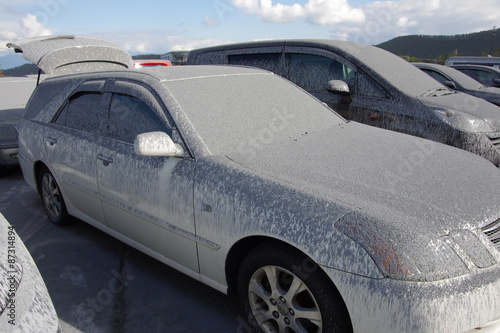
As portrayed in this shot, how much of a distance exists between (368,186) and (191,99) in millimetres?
1385

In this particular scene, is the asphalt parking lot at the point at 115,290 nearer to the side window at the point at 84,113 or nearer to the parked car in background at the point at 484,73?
the side window at the point at 84,113

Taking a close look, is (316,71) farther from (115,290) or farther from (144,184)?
(115,290)

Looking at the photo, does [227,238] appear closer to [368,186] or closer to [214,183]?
[214,183]

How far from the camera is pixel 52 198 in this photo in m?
3.97

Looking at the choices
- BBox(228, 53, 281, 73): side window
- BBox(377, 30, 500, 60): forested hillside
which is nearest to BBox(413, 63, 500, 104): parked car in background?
BBox(228, 53, 281, 73): side window

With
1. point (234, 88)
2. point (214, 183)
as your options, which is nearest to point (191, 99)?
point (234, 88)

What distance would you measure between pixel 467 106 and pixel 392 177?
2.69m

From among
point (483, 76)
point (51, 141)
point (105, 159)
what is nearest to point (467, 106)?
point (105, 159)

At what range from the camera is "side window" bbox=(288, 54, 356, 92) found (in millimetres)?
4738

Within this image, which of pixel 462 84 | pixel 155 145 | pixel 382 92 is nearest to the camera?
pixel 155 145

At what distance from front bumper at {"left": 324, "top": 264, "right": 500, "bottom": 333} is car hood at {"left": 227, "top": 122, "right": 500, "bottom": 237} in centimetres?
24

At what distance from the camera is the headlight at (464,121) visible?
386 centimetres

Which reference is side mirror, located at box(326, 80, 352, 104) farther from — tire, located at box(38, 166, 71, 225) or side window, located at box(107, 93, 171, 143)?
tire, located at box(38, 166, 71, 225)

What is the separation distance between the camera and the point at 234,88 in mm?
3104
